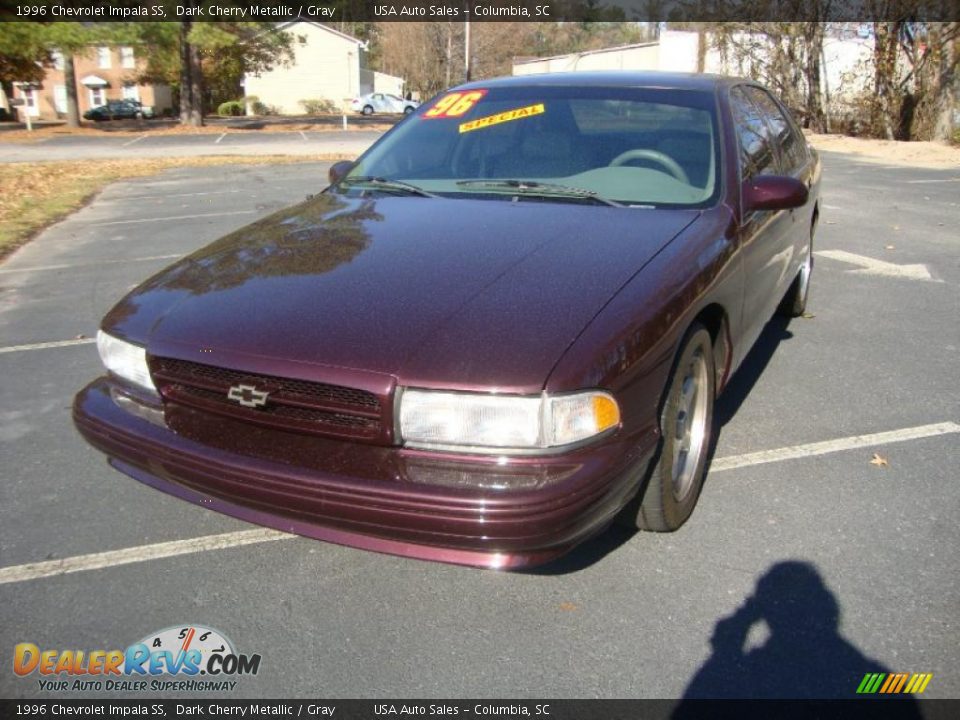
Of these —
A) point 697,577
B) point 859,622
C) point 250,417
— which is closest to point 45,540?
point 250,417

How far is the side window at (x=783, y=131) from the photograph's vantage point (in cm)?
454

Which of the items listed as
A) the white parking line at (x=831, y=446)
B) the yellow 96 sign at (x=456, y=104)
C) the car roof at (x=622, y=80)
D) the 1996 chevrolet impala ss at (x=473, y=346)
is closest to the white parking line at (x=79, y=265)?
the yellow 96 sign at (x=456, y=104)

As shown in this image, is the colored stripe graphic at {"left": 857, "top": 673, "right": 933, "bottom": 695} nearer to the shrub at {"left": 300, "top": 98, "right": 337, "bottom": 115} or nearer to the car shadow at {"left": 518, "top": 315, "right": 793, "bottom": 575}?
the car shadow at {"left": 518, "top": 315, "right": 793, "bottom": 575}

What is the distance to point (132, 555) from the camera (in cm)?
287

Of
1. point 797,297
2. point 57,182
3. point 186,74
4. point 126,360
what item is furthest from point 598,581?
point 186,74

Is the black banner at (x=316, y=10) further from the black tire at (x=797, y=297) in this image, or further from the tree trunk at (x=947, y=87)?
the black tire at (x=797, y=297)

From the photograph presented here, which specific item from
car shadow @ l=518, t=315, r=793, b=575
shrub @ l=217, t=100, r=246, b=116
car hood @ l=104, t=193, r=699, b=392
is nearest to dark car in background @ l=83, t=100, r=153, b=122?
shrub @ l=217, t=100, r=246, b=116

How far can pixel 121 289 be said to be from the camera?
684 centimetres

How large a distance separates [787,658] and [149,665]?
73.7 inches

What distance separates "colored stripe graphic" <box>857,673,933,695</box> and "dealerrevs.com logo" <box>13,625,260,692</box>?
173 cm

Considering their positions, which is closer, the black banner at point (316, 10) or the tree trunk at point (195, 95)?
the black banner at point (316, 10)

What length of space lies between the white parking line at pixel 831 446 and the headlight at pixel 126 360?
230cm

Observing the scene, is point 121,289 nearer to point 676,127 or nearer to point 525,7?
point 676,127

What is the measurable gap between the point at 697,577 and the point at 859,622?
1.64 feet
